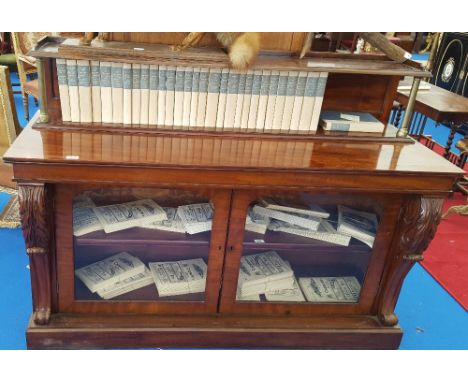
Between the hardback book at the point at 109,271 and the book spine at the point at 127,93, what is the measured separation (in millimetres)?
503

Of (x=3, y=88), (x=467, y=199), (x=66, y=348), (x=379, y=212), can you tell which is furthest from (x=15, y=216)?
(x=467, y=199)

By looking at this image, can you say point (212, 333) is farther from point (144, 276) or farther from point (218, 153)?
point (218, 153)

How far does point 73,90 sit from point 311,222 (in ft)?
3.17

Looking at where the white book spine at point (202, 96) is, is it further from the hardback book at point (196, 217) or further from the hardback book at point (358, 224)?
the hardback book at point (358, 224)

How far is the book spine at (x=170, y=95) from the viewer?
153 cm

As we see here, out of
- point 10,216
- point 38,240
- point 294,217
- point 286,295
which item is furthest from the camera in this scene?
point 10,216

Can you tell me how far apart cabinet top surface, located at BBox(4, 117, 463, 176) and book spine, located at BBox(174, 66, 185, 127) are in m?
0.08

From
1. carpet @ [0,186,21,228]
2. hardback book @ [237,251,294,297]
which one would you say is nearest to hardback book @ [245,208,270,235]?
hardback book @ [237,251,294,297]

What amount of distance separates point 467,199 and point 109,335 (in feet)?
8.82

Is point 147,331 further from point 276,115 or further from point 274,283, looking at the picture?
point 276,115

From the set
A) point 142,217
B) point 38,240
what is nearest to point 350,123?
point 142,217

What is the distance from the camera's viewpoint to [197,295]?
172cm

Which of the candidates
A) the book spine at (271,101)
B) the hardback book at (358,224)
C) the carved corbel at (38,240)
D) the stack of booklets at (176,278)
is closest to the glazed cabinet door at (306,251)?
the hardback book at (358,224)

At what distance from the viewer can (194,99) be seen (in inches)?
61.9
